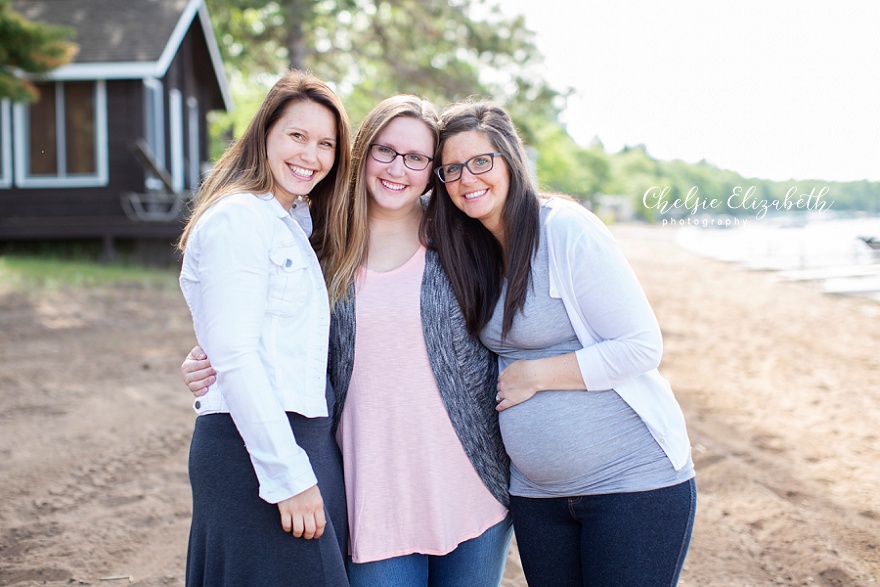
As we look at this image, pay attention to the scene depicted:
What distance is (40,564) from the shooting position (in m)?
3.67

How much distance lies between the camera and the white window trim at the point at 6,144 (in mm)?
14867

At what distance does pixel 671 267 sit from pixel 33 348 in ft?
61.4

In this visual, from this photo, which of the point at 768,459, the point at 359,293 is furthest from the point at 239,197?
the point at 768,459

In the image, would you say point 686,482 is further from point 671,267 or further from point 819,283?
point 671,267

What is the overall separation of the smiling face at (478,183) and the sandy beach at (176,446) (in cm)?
216

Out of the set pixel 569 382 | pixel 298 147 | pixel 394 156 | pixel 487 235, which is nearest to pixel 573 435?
pixel 569 382

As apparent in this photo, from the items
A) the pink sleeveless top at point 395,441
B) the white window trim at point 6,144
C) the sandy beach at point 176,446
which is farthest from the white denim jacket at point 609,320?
the white window trim at point 6,144

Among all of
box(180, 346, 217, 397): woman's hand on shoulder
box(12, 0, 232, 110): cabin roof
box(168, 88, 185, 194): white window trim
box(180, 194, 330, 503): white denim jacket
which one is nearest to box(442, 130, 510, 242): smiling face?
box(180, 194, 330, 503): white denim jacket

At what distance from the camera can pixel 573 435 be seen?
2414 millimetres

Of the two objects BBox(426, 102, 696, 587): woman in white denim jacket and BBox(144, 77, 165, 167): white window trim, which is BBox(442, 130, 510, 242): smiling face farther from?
BBox(144, 77, 165, 167): white window trim

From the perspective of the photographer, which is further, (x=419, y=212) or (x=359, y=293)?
(x=419, y=212)

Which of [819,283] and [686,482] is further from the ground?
[686,482]

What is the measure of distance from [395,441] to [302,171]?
3.13ft

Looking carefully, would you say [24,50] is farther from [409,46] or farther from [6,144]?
[409,46]
